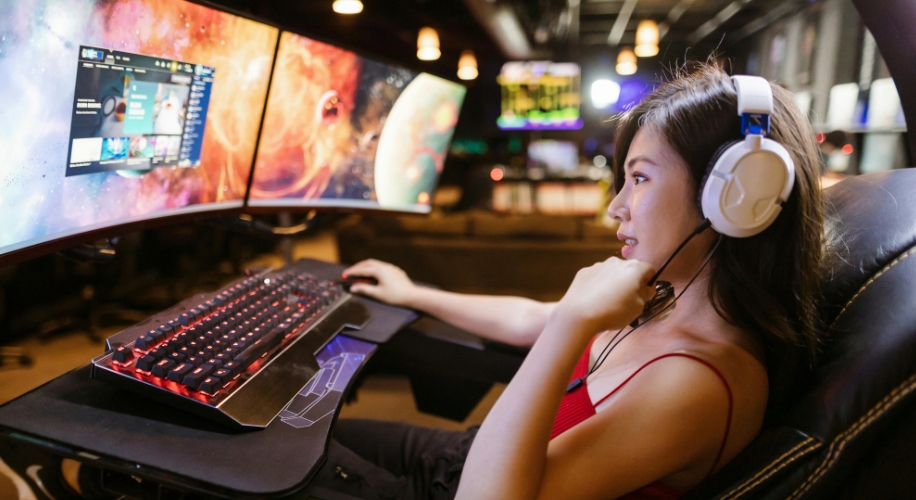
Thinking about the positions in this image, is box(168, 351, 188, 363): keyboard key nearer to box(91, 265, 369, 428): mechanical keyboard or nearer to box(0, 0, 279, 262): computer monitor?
box(91, 265, 369, 428): mechanical keyboard

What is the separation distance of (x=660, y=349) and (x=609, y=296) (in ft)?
0.65

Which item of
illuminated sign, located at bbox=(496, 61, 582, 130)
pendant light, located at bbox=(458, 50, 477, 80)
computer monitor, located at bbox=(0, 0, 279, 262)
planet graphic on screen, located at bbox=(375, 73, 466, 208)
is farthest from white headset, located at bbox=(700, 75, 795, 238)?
illuminated sign, located at bbox=(496, 61, 582, 130)

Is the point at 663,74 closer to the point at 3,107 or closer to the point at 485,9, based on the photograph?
the point at 3,107

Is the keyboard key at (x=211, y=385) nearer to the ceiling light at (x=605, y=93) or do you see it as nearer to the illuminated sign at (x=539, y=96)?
the illuminated sign at (x=539, y=96)

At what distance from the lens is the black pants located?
2.98ft

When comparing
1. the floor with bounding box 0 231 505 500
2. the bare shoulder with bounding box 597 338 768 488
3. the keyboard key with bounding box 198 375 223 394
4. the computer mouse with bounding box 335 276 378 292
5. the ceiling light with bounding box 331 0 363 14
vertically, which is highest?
the ceiling light with bounding box 331 0 363 14

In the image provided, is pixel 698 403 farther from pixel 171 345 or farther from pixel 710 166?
pixel 171 345

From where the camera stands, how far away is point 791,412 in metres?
0.74

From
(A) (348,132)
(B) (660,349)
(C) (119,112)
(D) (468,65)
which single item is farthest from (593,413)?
(D) (468,65)

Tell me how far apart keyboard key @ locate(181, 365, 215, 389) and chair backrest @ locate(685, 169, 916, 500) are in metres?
0.65

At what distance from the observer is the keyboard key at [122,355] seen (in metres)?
0.72

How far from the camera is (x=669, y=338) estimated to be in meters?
0.86

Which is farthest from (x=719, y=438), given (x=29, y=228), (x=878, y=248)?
(x=29, y=228)

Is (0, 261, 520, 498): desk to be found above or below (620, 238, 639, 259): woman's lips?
below
